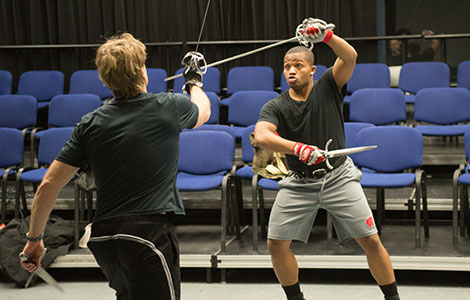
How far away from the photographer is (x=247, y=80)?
23.4 ft

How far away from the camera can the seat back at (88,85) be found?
725 centimetres

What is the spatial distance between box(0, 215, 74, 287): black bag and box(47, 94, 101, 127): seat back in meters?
1.62

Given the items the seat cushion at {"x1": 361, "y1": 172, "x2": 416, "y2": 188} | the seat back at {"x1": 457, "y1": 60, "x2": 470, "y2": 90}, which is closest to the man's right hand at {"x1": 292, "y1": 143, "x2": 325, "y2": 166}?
the seat cushion at {"x1": 361, "y1": 172, "x2": 416, "y2": 188}

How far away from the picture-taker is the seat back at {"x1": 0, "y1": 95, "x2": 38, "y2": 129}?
656 cm

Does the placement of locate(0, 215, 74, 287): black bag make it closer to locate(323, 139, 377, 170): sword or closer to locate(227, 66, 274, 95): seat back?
locate(323, 139, 377, 170): sword

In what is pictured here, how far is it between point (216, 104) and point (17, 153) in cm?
192

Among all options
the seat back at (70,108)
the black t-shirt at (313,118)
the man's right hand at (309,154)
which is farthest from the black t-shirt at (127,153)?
the seat back at (70,108)

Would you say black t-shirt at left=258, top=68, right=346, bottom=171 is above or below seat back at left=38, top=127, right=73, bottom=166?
above

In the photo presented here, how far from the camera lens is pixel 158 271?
7.46 feet

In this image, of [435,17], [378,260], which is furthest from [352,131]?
[435,17]

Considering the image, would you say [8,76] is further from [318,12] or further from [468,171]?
[468,171]

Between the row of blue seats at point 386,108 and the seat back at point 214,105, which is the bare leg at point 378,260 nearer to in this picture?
the row of blue seats at point 386,108

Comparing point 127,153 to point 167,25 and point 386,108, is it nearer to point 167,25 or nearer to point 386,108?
point 386,108

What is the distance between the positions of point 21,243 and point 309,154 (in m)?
2.58
